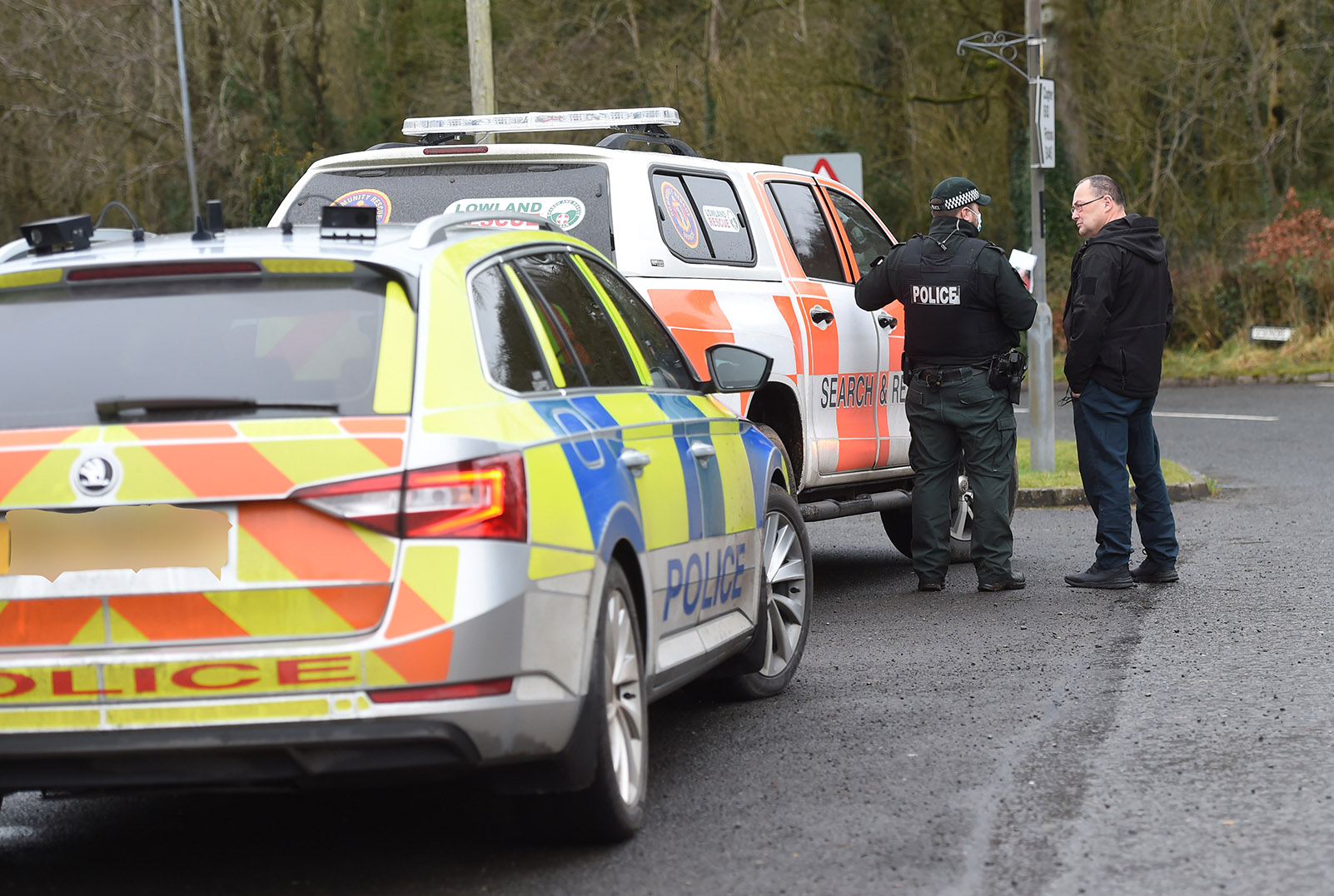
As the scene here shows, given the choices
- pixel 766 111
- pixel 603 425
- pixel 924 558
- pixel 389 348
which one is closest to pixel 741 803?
pixel 603 425

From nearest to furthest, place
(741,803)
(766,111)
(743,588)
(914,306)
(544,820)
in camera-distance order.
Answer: (544,820) → (741,803) → (743,588) → (914,306) → (766,111)

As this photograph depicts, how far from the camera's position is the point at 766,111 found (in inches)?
1208

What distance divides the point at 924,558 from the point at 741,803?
4.09m

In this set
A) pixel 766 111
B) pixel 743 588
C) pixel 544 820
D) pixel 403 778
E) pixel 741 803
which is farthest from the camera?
pixel 766 111

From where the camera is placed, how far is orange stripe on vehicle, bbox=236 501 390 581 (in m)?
3.75

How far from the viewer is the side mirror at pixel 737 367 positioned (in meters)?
6.02

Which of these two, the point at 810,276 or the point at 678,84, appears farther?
the point at 678,84

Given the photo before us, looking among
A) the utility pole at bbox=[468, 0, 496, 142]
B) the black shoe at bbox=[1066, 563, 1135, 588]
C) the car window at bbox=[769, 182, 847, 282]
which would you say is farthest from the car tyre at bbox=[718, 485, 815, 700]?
the utility pole at bbox=[468, 0, 496, 142]

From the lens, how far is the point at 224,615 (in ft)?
12.3

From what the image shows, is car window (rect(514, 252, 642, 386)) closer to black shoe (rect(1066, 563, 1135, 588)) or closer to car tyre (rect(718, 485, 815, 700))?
car tyre (rect(718, 485, 815, 700))

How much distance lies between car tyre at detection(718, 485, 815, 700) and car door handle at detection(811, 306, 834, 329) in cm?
213

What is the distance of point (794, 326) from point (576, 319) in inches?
136

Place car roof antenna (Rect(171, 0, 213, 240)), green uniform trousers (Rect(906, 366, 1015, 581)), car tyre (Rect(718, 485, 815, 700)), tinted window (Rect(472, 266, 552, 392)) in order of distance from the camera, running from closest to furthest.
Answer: tinted window (Rect(472, 266, 552, 392)), car tyre (Rect(718, 485, 815, 700)), green uniform trousers (Rect(906, 366, 1015, 581)), car roof antenna (Rect(171, 0, 213, 240))

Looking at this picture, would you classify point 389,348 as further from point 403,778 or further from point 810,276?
point 810,276
